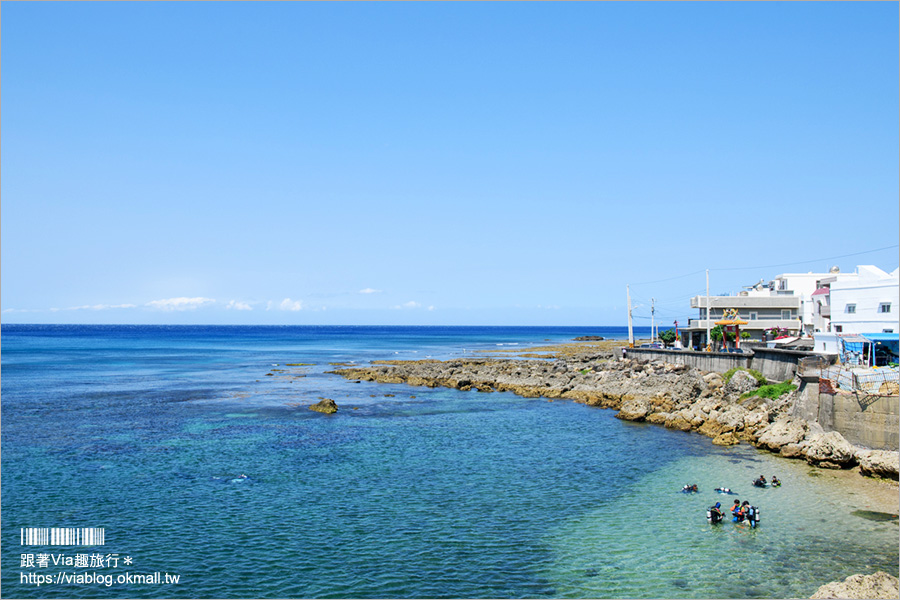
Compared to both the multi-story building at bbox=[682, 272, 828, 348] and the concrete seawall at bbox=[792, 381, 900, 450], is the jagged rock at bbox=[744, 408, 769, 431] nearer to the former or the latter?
the concrete seawall at bbox=[792, 381, 900, 450]

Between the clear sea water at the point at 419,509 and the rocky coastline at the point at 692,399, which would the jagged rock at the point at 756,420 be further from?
the clear sea water at the point at 419,509

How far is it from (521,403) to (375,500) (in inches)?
Answer: 1323

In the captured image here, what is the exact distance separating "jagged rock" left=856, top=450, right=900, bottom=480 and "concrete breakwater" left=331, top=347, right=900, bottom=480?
42 mm

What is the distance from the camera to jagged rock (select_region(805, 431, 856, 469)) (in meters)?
32.3

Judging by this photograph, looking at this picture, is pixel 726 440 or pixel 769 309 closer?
pixel 726 440

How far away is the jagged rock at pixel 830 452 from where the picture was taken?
106 feet

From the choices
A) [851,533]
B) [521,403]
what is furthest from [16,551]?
[521,403]

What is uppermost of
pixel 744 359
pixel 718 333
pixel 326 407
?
pixel 718 333

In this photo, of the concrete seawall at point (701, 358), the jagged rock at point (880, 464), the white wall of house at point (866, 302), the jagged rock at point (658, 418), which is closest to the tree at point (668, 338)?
the concrete seawall at point (701, 358)

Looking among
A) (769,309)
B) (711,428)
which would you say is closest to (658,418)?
(711,428)

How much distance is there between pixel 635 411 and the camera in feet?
160

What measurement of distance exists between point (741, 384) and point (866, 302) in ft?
47.6

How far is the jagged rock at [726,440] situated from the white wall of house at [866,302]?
68.6 ft

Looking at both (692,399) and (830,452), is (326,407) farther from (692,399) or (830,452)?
(830,452)
